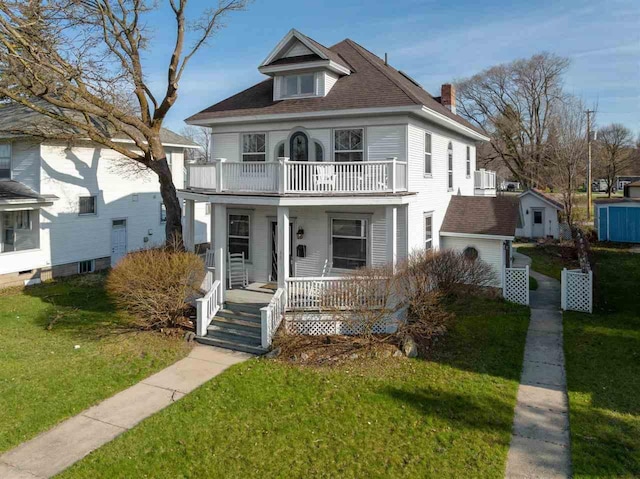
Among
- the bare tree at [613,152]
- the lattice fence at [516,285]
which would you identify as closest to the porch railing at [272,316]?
the lattice fence at [516,285]

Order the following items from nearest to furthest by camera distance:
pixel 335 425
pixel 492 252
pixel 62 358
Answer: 1. pixel 335 425
2. pixel 62 358
3. pixel 492 252

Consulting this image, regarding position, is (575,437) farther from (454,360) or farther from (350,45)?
(350,45)

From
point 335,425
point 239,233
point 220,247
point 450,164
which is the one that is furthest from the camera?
point 450,164

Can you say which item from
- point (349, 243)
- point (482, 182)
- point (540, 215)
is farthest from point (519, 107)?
point (349, 243)

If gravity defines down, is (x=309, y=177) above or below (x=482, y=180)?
below

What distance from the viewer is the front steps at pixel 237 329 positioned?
11.8m

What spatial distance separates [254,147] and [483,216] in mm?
8840

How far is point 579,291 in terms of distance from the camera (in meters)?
14.7

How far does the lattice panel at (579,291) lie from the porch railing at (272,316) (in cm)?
935

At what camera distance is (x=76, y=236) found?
21359mm

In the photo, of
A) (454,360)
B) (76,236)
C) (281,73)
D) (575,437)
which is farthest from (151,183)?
(575,437)

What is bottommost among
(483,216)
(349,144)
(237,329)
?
(237,329)

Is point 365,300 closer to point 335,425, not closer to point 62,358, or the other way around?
point 335,425

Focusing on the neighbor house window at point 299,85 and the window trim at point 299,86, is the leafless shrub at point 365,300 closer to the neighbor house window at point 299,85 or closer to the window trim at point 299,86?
the window trim at point 299,86
